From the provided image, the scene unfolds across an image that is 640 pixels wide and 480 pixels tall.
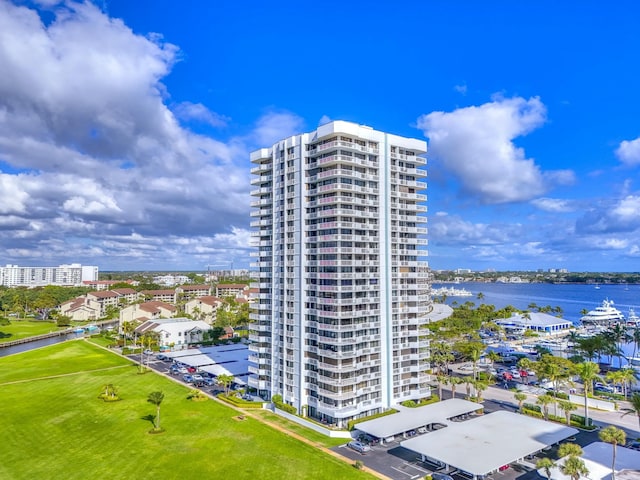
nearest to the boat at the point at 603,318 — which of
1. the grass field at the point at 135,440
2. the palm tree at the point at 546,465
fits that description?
the palm tree at the point at 546,465

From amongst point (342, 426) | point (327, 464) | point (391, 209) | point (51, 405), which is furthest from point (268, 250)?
point (51, 405)

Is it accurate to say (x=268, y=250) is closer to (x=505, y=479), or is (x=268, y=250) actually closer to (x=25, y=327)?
(x=505, y=479)

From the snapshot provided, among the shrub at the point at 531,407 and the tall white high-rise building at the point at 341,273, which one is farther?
the shrub at the point at 531,407

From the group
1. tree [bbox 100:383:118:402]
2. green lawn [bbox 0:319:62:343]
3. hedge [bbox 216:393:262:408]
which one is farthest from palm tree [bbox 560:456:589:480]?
green lawn [bbox 0:319:62:343]

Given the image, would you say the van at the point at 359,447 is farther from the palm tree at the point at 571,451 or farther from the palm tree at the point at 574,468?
the palm tree at the point at 574,468

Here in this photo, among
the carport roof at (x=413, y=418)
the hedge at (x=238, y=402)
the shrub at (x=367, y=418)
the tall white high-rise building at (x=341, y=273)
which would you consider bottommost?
the hedge at (x=238, y=402)

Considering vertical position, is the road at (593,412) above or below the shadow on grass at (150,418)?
below

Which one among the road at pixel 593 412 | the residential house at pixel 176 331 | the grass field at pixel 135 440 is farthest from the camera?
the residential house at pixel 176 331
